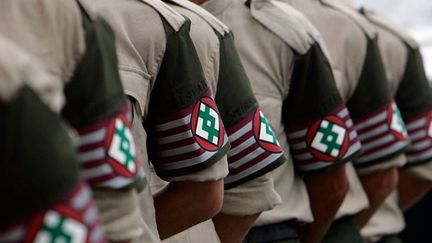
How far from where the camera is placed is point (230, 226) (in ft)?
7.87

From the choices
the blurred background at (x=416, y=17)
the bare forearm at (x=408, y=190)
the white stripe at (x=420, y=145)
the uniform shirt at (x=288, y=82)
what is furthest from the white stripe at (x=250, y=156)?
the blurred background at (x=416, y=17)

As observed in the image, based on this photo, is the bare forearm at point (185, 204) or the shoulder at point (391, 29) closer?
the bare forearm at point (185, 204)

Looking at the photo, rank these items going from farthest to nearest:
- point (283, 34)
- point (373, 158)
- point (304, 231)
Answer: point (373, 158) → point (304, 231) → point (283, 34)

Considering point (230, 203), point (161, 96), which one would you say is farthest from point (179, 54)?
point (230, 203)

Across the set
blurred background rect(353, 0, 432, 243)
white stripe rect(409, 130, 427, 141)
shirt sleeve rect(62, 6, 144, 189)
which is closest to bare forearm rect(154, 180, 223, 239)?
shirt sleeve rect(62, 6, 144, 189)

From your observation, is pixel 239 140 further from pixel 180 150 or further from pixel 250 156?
pixel 180 150

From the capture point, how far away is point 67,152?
125 centimetres

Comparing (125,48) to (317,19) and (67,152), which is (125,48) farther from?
(317,19)

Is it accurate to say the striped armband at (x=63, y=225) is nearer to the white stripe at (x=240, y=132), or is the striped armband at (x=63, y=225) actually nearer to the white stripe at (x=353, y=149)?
the white stripe at (x=240, y=132)

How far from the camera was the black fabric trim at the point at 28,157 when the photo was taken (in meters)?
1.22

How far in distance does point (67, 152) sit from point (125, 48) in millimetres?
694

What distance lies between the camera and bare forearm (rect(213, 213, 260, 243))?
2396mm

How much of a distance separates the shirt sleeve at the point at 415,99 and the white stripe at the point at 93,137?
193 cm

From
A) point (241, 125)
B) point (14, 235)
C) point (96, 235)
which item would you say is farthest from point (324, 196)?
point (14, 235)
